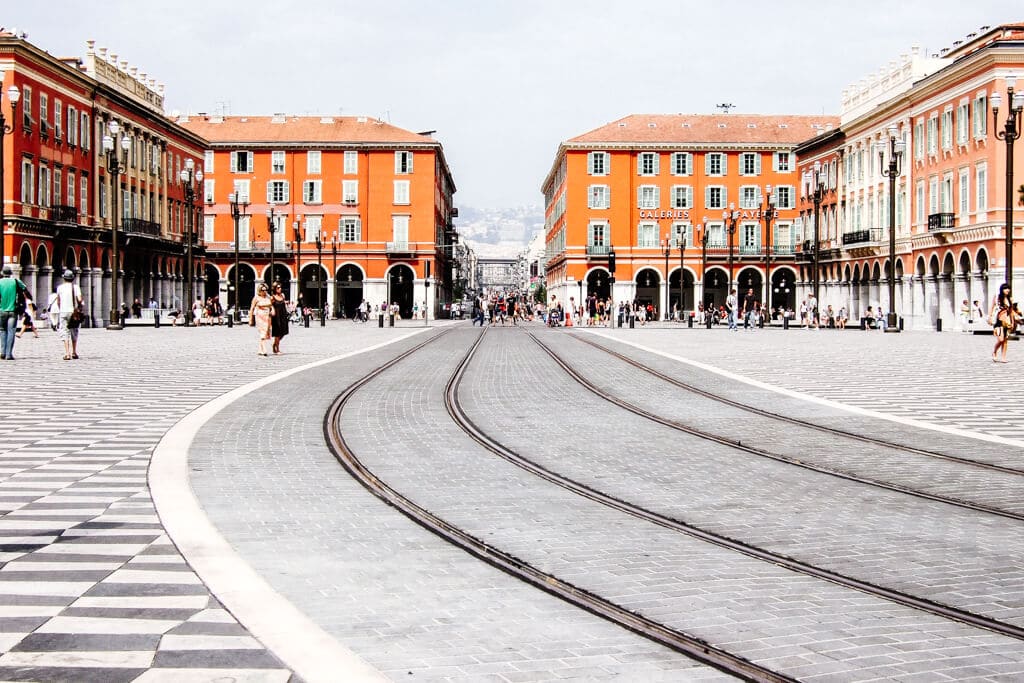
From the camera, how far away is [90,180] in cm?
6084

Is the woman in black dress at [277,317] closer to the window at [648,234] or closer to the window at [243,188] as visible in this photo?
the window at [648,234]

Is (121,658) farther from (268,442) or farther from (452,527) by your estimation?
(268,442)

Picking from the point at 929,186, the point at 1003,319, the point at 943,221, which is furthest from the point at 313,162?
the point at 1003,319

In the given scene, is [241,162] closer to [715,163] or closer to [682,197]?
[682,197]

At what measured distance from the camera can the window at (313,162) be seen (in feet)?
319

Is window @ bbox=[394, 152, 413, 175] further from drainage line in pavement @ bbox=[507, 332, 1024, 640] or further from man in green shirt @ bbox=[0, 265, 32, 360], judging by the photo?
drainage line in pavement @ bbox=[507, 332, 1024, 640]

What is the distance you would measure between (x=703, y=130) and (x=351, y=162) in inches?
1112

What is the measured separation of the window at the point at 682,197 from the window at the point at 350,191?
82.7ft

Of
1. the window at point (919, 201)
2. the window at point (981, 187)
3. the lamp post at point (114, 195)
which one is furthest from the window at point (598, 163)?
the lamp post at point (114, 195)

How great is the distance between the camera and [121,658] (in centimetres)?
461

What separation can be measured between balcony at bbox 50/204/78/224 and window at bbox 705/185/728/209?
53427mm

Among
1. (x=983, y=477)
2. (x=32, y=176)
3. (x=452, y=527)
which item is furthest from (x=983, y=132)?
(x=452, y=527)

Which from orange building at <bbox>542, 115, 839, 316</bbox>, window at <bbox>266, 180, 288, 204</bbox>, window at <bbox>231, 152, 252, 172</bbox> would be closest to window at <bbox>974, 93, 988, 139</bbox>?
orange building at <bbox>542, 115, 839, 316</bbox>

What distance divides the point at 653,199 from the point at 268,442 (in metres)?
86.2
